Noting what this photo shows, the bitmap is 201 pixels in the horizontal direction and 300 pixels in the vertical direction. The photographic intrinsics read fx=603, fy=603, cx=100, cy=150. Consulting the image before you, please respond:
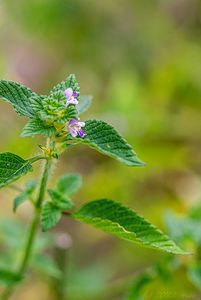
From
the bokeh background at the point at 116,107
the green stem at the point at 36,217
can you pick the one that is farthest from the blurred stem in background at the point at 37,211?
the bokeh background at the point at 116,107

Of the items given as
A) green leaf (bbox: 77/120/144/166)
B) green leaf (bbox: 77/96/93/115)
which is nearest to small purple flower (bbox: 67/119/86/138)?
green leaf (bbox: 77/120/144/166)

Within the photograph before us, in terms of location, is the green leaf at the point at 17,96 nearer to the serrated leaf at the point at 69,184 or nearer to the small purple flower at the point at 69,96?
the small purple flower at the point at 69,96

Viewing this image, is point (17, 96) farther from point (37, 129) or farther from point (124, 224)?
point (124, 224)

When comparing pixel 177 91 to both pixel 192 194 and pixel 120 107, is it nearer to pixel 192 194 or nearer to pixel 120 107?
pixel 120 107

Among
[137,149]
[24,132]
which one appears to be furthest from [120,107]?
[24,132]

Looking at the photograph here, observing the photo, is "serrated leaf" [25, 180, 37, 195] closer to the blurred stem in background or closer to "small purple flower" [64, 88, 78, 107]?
the blurred stem in background

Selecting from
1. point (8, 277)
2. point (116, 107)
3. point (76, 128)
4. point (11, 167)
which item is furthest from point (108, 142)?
point (116, 107)
